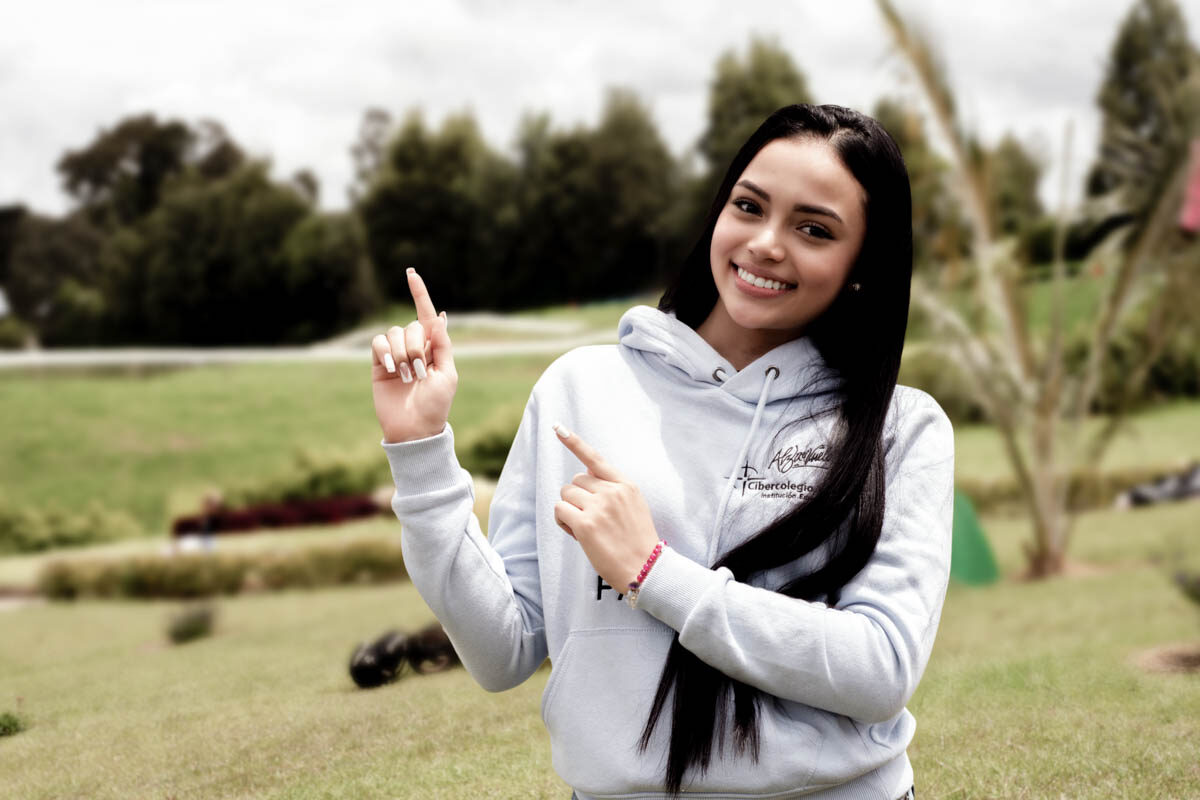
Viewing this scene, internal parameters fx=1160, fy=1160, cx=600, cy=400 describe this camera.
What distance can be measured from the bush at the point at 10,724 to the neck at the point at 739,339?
1659 millimetres

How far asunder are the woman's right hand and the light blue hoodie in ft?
0.08

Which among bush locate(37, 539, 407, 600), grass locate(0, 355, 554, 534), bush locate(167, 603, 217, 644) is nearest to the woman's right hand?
bush locate(167, 603, 217, 644)

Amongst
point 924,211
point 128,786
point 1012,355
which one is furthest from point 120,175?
point 128,786

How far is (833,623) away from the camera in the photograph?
1.34m

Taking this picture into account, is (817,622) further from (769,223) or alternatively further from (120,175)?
(120,175)

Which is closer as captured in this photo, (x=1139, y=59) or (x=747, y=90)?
(x=1139, y=59)

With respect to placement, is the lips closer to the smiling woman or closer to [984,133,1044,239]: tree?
the smiling woman

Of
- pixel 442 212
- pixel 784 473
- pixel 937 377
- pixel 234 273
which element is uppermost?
pixel 784 473

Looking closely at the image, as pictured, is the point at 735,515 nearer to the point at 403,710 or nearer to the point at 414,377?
the point at 414,377

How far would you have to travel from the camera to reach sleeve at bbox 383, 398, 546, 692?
54.7 inches

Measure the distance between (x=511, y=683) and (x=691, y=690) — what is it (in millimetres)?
297

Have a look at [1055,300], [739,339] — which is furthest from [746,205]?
[1055,300]

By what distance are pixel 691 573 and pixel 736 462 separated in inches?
8.3

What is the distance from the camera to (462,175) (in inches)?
660
